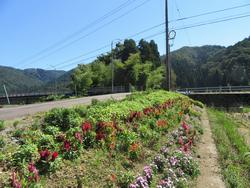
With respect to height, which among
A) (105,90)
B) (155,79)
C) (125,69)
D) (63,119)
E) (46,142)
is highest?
(125,69)

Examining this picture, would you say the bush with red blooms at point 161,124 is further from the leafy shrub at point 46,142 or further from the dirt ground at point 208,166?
the leafy shrub at point 46,142

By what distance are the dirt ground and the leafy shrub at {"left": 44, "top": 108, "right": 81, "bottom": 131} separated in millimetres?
3207

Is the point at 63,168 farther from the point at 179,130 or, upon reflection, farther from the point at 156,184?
the point at 179,130

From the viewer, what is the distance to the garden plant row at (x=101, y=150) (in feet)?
20.1

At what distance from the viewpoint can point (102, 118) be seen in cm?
939

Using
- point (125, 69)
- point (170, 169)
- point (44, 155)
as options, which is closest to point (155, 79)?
point (125, 69)

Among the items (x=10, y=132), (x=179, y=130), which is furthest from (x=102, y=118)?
(x=179, y=130)

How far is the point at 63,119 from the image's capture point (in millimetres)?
8617

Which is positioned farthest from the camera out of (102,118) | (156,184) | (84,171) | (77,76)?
(77,76)

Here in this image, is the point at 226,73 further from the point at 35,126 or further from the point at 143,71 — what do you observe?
the point at 35,126

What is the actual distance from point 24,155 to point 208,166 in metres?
5.55

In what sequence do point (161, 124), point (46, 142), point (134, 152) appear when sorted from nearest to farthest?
point (46, 142) → point (134, 152) → point (161, 124)

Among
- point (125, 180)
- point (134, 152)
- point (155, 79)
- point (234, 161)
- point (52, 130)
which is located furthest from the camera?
point (155, 79)

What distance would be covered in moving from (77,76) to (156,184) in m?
67.4
